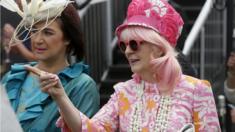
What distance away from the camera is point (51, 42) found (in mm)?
3957

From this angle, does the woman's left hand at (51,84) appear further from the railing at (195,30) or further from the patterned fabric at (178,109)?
the railing at (195,30)

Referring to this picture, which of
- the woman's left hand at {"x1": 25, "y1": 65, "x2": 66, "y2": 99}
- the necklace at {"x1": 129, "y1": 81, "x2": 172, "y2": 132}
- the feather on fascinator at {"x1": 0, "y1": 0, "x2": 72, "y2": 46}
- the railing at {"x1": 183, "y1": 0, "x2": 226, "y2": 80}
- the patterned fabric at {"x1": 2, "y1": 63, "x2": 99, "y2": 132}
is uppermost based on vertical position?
the feather on fascinator at {"x1": 0, "y1": 0, "x2": 72, "y2": 46}

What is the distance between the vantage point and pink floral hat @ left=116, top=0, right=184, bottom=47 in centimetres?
343

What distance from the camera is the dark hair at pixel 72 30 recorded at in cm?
399

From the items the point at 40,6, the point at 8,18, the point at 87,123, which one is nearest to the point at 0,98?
the point at 87,123

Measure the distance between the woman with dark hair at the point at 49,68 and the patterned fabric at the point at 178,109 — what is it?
0.40 meters

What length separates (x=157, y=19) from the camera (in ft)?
11.3

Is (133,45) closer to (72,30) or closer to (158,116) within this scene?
(158,116)

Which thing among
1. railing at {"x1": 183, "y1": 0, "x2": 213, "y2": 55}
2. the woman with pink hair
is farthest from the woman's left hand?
railing at {"x1": 183, "y1": 0, "x2": 213, "y2": 55}

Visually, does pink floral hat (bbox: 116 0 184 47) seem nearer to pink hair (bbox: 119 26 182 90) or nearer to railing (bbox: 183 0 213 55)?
pink hair (bbox: 119 26 182 90)

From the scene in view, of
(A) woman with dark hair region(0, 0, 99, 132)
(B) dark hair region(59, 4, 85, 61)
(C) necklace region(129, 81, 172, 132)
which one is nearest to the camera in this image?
(C) necklace region(129, 81, 172, 132)

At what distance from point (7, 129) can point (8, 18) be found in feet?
16.5

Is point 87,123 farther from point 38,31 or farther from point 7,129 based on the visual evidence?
point 7,129

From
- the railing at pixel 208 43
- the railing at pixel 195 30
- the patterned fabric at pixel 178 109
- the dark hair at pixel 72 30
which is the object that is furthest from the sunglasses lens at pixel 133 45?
the railing at pixel 208 43
